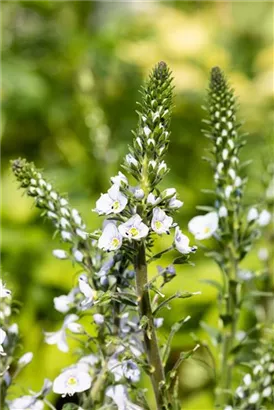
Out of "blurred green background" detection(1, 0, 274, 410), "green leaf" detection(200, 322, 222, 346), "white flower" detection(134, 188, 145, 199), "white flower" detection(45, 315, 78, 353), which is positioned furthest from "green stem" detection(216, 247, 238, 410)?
"blurred green background" detection(1, 0, 274, 410)

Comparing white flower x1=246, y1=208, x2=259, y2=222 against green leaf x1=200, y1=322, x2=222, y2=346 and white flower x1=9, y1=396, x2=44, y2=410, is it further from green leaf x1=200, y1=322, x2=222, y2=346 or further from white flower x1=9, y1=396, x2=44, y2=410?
white flower x1=9, y1=396, x2=44, y2=410

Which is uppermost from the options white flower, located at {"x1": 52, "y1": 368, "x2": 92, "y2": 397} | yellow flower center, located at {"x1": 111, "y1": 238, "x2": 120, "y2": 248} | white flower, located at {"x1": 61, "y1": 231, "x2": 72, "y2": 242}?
white flower, located at {"x1": 61, "y1": 231, "x2": 72, "y2": 242}

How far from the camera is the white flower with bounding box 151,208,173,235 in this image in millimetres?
574

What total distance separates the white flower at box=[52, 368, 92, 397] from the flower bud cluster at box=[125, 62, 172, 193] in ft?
0.71

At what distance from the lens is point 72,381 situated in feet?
2.25

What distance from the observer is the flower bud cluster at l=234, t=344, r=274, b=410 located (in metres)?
0.81

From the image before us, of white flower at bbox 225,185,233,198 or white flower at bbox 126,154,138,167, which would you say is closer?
white flower at bbox 126,154,138,167

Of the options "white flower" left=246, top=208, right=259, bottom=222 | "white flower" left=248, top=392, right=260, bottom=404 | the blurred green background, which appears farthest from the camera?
the blurred green background

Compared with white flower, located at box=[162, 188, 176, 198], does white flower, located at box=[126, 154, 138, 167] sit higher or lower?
higher

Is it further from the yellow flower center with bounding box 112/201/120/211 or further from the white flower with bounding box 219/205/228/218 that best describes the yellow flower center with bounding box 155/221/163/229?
the white flower with bounding box 219/205/228/218

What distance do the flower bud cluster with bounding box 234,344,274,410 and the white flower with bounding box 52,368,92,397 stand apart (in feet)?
0.72

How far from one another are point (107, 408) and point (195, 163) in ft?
6.27

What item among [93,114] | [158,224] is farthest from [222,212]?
[93,114]

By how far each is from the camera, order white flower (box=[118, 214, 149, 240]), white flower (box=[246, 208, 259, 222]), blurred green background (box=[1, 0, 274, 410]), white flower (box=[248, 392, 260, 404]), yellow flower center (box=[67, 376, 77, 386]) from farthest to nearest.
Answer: blurred green background (box=[1, 0, 274, 410])
white flower (box=[246, 208, 259, 222])
white flower (box=[248, 392, 260, 404])
yellow flower center (box=[67, 376, 77, 386])
white flower (box=[118, 214, 149, 240])
